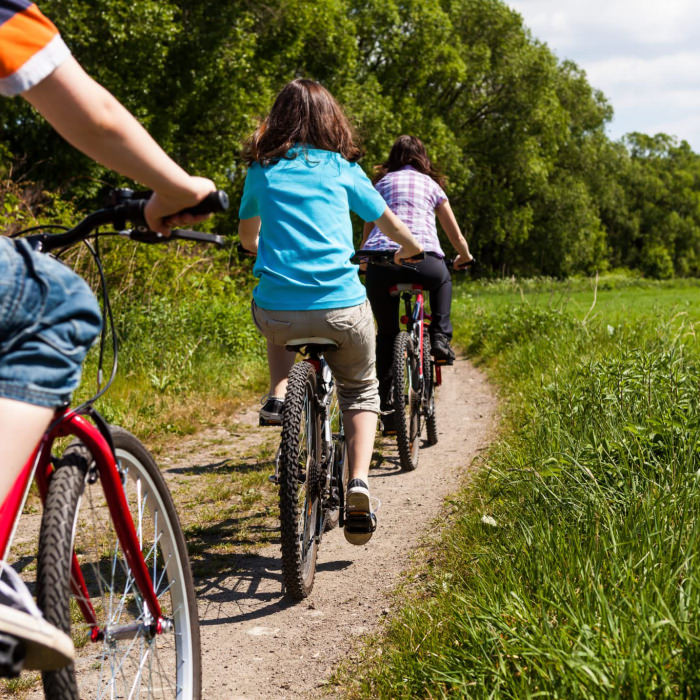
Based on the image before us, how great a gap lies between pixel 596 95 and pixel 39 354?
58920 mm

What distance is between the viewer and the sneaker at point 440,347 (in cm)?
636

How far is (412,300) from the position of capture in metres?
6.07

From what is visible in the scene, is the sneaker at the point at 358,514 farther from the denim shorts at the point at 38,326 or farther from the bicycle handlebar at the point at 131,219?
the denim shorts at the point at 38,326

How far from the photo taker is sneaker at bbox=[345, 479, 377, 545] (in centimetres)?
372

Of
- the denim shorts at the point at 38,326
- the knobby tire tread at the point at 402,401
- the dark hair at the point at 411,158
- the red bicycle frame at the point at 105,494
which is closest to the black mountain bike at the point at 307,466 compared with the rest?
the red bicycle frame at the point at 105,494

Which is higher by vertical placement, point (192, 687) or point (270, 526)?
point (192, 687)

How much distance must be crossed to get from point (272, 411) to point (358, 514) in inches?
24.2

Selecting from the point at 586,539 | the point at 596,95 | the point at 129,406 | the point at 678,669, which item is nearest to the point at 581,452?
the point at 586,539

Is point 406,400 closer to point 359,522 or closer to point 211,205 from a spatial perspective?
point 359,522

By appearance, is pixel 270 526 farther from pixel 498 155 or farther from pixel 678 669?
pixel 498 155

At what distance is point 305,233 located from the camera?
11.6 ft

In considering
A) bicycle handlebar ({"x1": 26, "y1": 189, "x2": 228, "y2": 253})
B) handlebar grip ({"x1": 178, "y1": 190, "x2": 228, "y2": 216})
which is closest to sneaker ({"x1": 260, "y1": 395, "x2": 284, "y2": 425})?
bicycle handlebar ({"x1": 26, "y1": 189, "x2": 228, "y2": 253})

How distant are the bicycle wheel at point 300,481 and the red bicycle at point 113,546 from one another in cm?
81

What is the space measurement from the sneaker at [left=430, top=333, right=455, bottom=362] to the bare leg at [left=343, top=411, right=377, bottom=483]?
2.54 metres
